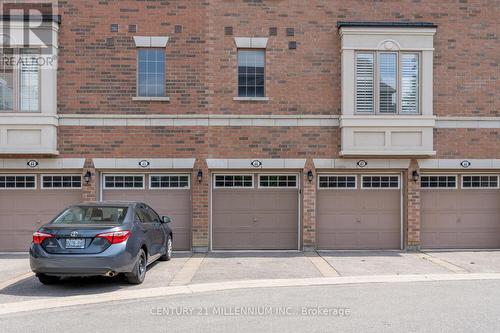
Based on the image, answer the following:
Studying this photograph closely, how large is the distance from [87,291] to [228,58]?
7500mm

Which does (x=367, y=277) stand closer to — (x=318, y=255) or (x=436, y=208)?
(x=318, y=255)

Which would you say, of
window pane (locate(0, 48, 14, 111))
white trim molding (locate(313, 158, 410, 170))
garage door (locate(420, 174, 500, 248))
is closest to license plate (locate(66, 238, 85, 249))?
window pane (locate(0, 48, 14, 111))

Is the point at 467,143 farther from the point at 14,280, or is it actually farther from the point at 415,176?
the point at 14,280

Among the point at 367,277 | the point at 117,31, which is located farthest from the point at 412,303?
the point at 117,31

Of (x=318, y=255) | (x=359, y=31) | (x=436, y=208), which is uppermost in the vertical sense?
(x=359, y=31)

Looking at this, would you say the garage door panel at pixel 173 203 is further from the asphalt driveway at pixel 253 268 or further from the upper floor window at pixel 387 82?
the upper floor window at pixel 387 82

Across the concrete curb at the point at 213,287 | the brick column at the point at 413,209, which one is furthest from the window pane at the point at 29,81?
the brick column at the point at 413,209

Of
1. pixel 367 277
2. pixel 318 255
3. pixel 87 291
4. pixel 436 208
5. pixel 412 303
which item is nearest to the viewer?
pixel 412 303

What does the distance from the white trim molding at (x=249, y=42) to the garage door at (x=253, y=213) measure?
3.66 meters

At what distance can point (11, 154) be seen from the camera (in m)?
12.5

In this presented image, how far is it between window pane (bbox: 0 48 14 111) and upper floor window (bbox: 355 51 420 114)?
9624 mm

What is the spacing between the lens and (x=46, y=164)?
12789 millimetres

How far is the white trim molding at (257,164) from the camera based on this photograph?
42.5ft

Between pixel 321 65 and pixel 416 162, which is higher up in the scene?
pixel 321 65
